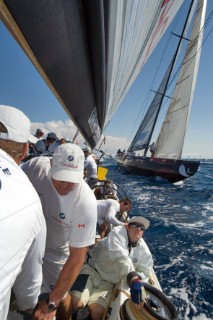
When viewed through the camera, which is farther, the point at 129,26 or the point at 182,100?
the point at 182,100

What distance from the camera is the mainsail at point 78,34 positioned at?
2.94ft

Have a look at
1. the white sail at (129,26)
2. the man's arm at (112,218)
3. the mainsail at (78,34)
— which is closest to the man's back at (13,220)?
the mainsail at (78,34)

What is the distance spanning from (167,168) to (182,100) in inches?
254

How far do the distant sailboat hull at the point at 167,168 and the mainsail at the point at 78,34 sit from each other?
1706 cm

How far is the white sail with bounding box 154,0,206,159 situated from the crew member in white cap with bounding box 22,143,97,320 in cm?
2002

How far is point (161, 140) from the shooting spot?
21.7 metres

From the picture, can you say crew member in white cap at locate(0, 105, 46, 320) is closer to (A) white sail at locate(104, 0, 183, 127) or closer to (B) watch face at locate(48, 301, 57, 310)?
(B) watch face at locate(48, 301, 57, 310)

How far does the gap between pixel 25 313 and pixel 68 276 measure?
12.8 inches

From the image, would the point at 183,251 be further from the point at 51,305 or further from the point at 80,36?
the point at 80,36

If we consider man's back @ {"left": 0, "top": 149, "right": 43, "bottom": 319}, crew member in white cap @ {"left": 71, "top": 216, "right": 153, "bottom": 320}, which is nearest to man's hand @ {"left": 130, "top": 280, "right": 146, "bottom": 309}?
crew member in white cap @ {"left": 71, "top": 216, "right": 153, "bottom": 320}

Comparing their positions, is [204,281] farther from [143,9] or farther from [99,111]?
[143,9]

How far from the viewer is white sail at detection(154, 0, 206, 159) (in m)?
20.0

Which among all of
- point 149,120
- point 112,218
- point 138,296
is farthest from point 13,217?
A: point 149,120

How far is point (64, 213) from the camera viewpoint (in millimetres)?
1731
